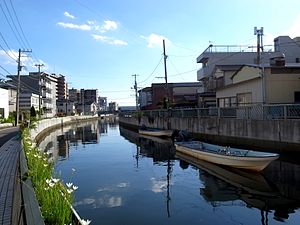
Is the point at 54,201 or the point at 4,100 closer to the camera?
the point at 54,201

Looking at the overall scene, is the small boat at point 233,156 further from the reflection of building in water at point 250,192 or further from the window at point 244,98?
the window at point 244,98

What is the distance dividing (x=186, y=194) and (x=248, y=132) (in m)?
12.5

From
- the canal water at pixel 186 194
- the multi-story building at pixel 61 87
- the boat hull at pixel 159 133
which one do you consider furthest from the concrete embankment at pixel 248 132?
the multi-story building at pixel 61 87

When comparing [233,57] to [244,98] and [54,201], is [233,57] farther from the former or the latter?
[54,201]

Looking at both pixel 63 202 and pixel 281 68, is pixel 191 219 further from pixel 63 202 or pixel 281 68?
pixel 281 68

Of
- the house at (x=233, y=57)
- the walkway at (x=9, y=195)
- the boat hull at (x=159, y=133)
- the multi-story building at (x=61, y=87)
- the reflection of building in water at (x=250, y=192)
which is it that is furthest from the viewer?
the multi-story building at (x=61, y=87)

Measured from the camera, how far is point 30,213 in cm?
622

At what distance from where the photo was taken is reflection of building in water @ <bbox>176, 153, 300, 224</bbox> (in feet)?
38.2

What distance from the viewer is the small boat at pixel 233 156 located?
16280 mm

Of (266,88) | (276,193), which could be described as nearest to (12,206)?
(276,193)

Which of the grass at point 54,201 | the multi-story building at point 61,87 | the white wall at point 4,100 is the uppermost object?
the multi-story building at point 61,87

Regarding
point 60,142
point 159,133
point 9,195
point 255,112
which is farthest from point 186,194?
point 60,142

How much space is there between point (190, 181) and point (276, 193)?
4.32m

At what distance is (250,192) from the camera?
13773 mm
